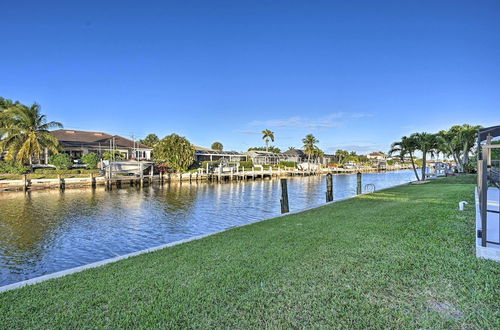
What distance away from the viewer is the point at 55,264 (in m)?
9.38

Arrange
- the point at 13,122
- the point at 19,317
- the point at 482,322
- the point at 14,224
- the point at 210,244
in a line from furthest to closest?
the point at 13,122, the point at 14,224, the point at 210,244, the point at 19,317, the point at 482,322

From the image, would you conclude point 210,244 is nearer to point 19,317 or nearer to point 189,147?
point 19,317

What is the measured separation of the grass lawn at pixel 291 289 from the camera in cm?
344

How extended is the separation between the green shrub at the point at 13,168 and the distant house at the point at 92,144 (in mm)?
7117

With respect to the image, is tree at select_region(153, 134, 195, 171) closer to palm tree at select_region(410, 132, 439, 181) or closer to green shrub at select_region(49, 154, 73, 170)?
green shrub at select_region(49, 154, 73, 170)

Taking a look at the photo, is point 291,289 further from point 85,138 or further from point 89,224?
point 85,138

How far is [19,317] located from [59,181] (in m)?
30.5

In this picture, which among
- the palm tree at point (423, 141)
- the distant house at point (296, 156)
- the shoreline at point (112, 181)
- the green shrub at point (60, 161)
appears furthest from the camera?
the distant house at point (296, 156)

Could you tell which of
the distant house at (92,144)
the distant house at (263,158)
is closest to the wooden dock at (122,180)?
the distant house at (92,144)

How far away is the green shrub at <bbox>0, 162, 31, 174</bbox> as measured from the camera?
33.5m

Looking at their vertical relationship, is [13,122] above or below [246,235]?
above

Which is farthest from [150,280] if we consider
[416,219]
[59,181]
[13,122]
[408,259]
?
[13,122]

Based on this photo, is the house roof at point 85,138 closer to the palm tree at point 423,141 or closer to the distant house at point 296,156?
the palm tree at point 423,141

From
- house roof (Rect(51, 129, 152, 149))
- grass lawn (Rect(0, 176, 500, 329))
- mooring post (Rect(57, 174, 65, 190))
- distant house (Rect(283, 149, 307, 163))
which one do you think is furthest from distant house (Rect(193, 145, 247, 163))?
grass lawn (Rect(0, 176, 500, 329))
